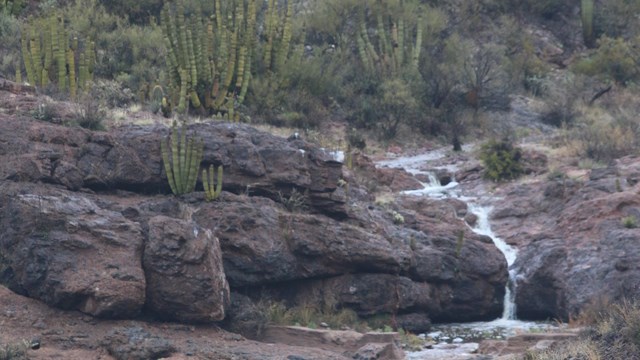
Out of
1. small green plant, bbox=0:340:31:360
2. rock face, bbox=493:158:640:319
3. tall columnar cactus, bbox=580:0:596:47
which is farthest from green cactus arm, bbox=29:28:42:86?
tall columnar cactus, bbox=580:0:596:47

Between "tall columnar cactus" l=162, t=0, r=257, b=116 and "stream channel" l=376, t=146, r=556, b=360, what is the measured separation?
15.4ft

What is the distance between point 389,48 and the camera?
35719mm

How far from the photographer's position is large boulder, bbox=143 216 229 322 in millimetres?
14578

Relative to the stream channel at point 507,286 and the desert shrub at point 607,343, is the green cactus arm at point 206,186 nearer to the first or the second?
the stream channel at point 507,286

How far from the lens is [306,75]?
103 ft

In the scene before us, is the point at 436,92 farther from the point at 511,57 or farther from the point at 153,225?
the point at 153,225

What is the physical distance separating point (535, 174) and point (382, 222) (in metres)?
7.79

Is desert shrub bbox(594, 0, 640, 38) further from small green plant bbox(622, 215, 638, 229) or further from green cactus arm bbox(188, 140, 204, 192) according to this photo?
green cactus arm bbox(188, 140, 204, 192)

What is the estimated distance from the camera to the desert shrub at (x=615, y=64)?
38125mm

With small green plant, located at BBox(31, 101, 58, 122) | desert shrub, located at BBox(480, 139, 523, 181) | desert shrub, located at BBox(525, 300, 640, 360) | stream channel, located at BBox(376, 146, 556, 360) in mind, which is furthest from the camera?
desert shrub, located at BBox(480, 139, 523, 181)

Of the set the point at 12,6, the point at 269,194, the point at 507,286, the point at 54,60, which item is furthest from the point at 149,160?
the point at 12,6

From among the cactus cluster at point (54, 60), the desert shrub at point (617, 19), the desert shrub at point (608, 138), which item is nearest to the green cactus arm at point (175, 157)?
the cactus cluster at point (54, 60)

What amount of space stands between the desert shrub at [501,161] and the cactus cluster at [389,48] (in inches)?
339

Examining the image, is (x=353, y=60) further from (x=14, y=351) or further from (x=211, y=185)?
(x=14, y=351)
